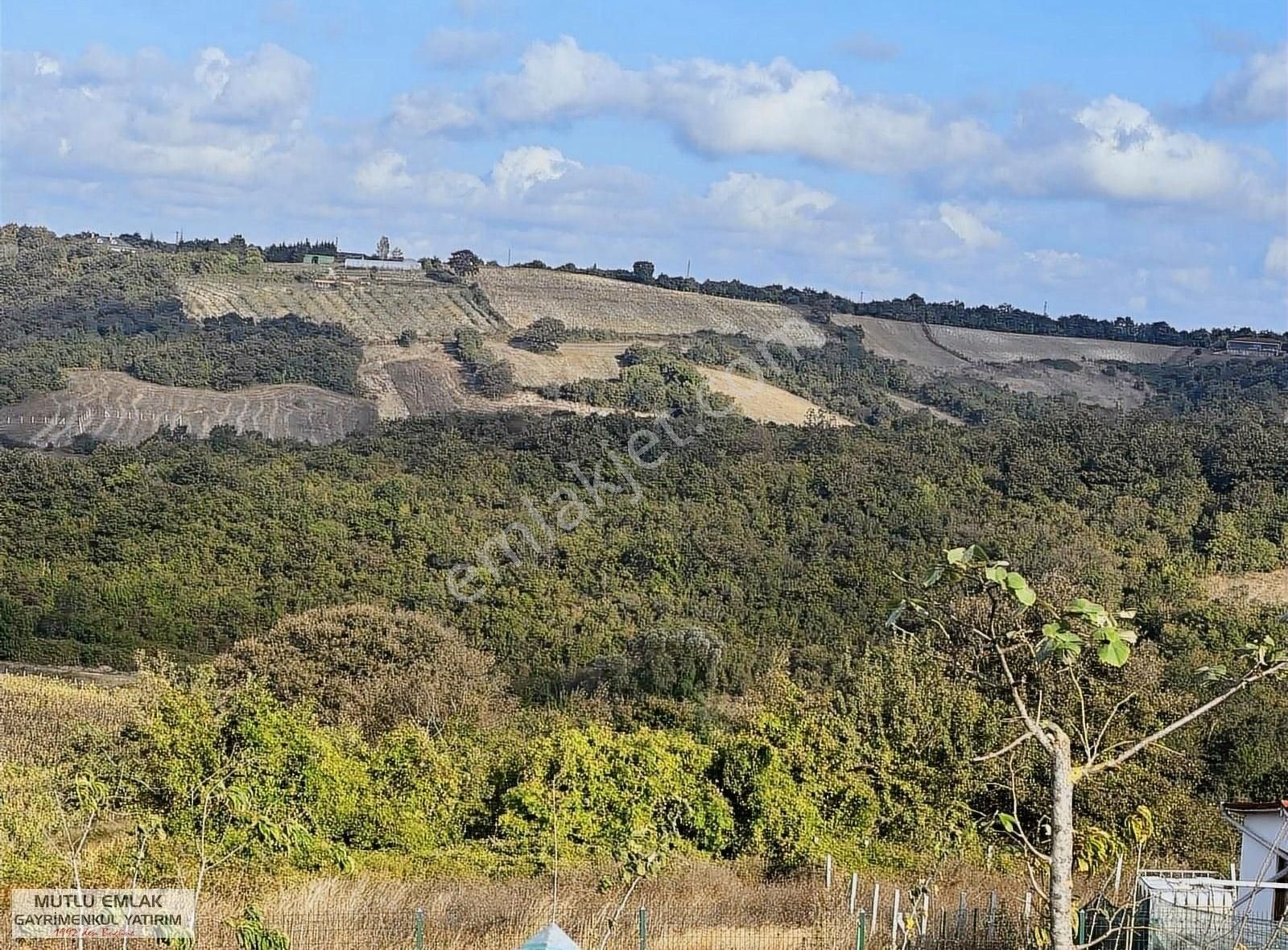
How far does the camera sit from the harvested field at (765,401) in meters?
61.3

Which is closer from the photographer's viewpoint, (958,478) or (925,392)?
(958,478)

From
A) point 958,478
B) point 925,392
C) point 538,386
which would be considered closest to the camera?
point 958,478

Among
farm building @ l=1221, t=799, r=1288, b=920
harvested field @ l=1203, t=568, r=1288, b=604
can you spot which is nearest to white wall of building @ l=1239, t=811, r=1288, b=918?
farm building @ l=1221, t=799, r=1288, b=920

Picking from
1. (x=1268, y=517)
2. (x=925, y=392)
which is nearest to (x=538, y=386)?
(x=925, y=392)

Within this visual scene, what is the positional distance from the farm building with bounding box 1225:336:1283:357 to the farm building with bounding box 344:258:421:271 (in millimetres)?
46361

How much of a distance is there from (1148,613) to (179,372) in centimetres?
4732

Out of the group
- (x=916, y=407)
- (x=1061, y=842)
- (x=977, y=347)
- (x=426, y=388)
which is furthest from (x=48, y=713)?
(x=977, y=347)

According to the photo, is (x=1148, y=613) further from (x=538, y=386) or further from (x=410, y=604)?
(x=538, y=386)

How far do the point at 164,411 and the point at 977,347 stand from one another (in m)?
45.0

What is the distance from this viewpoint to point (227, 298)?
265ft

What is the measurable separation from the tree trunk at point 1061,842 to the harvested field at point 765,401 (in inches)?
2074

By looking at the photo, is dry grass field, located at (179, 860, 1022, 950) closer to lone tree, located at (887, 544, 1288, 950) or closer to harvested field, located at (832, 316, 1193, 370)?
lone tree, located at (887, 544, 1288, 950)

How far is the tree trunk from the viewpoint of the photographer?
20.7 ft

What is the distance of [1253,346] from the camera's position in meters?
77.4
